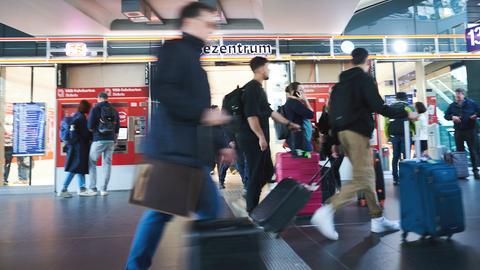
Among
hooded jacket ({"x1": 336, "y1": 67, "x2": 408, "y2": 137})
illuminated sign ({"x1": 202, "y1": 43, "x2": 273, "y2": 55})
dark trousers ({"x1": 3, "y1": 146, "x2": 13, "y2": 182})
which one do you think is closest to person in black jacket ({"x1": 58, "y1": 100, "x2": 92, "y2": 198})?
dark trousers ({"x1": 3, "y1": 146, "x2": 13, "y2": 182})

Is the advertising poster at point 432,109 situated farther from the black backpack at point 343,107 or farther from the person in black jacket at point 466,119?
the black backpack at point 343,107

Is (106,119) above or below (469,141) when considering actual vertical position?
above

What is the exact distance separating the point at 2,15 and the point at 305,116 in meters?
6.89

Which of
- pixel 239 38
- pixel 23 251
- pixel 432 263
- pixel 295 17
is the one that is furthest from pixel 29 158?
pixel 432 263

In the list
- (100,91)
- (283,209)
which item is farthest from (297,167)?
(100,91)

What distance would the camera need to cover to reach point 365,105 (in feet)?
11.4

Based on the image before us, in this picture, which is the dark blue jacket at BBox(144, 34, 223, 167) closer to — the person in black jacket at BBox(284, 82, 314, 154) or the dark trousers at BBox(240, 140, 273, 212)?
the dark trousers at BBox(240, 140, 273, 212)

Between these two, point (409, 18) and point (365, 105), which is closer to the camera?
point (365, 105)

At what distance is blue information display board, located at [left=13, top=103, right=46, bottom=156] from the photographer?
29.0ft

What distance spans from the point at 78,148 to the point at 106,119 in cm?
85

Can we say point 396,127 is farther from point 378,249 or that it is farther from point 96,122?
point 96,122

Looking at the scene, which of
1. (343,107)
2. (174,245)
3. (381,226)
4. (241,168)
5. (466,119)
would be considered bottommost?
(174,245)

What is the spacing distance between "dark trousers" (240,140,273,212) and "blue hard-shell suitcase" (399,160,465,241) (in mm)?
1358

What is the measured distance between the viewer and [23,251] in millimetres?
3426
